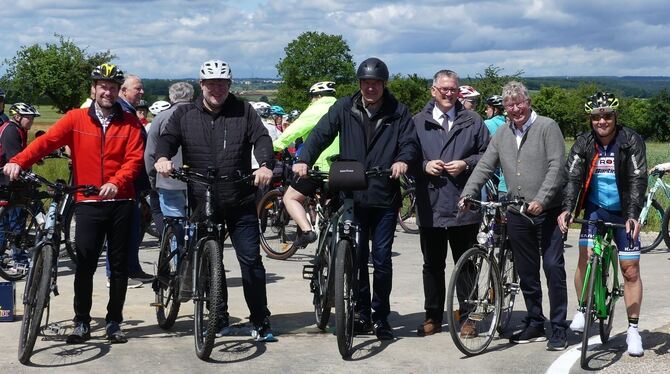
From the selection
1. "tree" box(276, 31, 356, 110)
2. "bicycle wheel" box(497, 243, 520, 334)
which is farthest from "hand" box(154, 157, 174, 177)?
"tree" box(276, 31, 356, 110)

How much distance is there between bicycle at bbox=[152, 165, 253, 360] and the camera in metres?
6.84

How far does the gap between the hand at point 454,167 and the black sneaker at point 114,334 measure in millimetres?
2780

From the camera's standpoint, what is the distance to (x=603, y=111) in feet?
23.3

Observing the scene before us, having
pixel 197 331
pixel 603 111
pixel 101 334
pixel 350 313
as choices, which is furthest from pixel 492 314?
pixel 101 334

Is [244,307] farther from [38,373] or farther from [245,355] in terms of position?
[38,373]

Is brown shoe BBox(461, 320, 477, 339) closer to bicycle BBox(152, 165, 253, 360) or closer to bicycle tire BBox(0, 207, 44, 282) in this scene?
bicycle BBox(152, 165, 253, 360)

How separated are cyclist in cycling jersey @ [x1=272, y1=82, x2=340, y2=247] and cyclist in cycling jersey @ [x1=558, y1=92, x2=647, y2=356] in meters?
2.00

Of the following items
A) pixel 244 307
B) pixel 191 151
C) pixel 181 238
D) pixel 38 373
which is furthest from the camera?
pixel 244 307

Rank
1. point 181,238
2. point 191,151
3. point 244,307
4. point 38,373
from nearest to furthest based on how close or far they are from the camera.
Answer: point 38,373 → point 191,151 → point 181,238 → point 244,307

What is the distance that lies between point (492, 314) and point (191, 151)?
2.60m

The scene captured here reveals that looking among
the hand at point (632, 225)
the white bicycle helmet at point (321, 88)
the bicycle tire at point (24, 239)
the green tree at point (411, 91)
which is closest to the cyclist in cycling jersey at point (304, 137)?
the white bicycle helmet at point (321, 88)

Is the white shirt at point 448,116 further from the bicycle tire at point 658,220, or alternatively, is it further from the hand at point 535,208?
the bicycle tire at point 658,220

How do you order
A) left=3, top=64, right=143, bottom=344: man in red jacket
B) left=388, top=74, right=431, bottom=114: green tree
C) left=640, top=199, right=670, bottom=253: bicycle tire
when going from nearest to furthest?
1. left=3, top=64, right=143, bottom=344: man in red jacket
2. left=640, top=199, right=670, bottom=253: bicycle tire
3. left=388, top=74, right=431, bottom=114: green tree

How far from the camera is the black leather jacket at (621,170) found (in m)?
7.08
